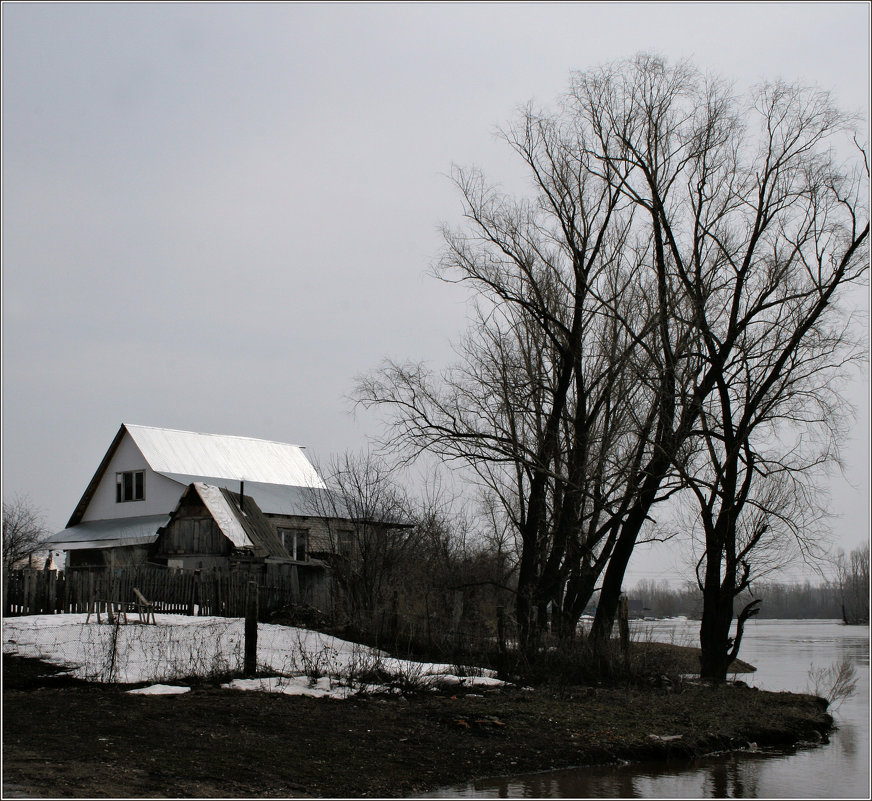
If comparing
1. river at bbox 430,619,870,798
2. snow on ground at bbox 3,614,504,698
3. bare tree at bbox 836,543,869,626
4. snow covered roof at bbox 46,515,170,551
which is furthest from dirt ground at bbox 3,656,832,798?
bare tree at bbox 836,543,869,626

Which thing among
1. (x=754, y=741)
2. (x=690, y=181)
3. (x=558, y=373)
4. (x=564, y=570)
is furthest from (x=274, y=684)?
(x=690, y=181)

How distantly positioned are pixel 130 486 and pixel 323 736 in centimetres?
3345

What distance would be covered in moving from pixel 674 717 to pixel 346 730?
19.9ft

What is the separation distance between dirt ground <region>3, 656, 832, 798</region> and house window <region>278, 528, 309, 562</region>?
24857mm

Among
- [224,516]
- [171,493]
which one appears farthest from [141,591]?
[171,493]

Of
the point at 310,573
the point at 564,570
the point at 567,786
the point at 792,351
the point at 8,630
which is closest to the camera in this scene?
the point at 567,786

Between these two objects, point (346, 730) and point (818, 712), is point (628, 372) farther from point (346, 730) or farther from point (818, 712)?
point (346, 730)

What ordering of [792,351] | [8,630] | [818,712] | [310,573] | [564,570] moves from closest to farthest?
[8,630]
[818,712]
[792,351]
[564,570]
[310,573]

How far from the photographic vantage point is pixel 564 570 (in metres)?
24.3

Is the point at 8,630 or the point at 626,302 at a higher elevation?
the point at 626,302

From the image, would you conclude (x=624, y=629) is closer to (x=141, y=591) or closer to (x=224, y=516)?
(x=141, y=591)

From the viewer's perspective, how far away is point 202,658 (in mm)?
15797

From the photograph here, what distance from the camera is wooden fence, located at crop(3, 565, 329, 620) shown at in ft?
65.2

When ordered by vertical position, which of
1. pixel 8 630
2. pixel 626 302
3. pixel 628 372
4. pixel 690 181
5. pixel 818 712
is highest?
pixel 690 181
